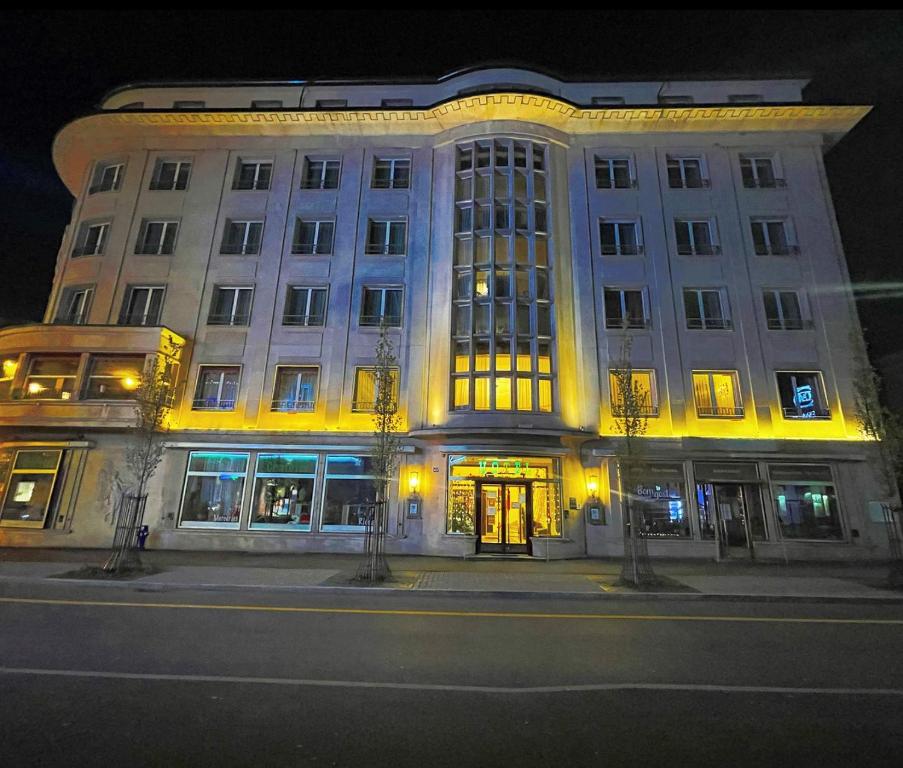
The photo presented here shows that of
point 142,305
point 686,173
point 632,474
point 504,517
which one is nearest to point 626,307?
point 686,173

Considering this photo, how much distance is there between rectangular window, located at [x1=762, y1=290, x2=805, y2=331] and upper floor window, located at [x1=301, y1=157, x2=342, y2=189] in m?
21.1

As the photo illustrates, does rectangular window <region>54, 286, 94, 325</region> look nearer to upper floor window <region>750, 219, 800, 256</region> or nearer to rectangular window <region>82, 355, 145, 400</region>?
rectangular window <region>82, 355, 145, 400</region>

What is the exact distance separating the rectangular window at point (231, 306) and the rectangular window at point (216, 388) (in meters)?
2.21

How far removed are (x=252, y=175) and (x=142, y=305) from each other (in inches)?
332

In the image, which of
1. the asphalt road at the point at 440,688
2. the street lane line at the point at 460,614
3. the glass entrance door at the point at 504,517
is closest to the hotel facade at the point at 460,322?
the glass entrance door at the point at 504,517

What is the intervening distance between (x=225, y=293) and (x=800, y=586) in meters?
23.8

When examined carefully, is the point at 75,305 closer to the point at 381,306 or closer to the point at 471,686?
the point at 381,306

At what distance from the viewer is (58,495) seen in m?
18.3

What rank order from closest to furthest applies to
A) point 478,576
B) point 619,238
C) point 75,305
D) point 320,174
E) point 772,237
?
point 478,576, point 75,305, point 772,237, point 619,238, point 320,174

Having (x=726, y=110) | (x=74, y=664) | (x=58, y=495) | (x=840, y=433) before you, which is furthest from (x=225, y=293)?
(x=840, y=433)

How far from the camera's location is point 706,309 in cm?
2094

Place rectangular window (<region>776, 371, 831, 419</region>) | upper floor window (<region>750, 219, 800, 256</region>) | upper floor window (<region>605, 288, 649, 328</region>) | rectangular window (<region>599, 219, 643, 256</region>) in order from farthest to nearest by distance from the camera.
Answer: rectangular window (<region>599, 219, 643, 256</region>)
upper floor window (<region>750, 219, 800, 256</region>)
upper floor window (<region>605, 288, 649, 328</region>)
rectangular window (<region>776, 371, 831, 419</region>)

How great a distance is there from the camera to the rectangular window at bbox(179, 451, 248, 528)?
1856 centimetres

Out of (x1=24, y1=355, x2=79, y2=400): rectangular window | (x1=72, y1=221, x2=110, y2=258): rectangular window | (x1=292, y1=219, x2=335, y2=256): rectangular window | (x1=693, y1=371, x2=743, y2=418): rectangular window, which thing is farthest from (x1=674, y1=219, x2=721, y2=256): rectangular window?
(x1=72, y1=221, x2=110, y2=258): rectangular window
